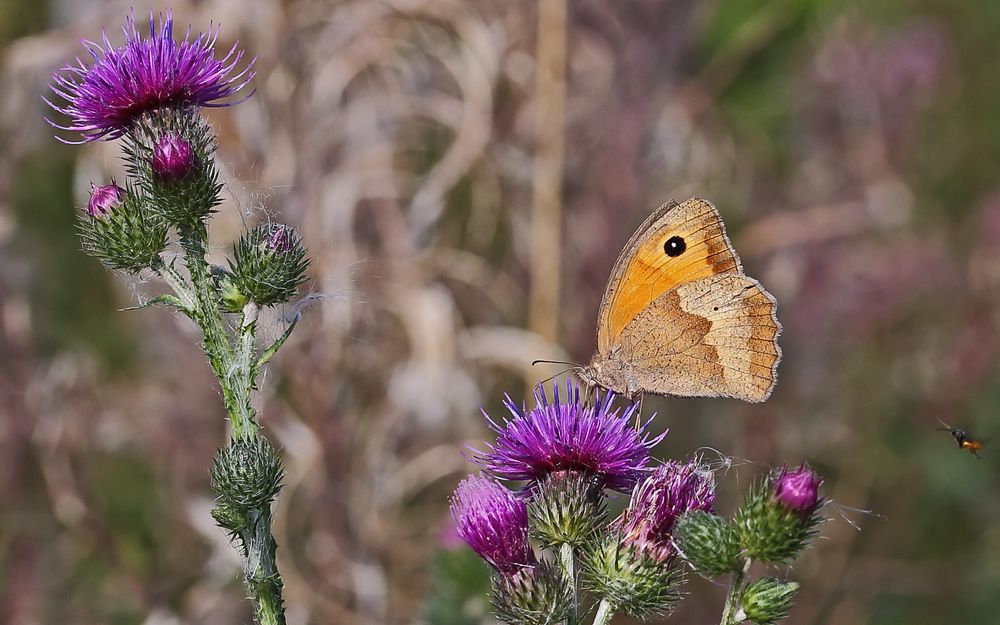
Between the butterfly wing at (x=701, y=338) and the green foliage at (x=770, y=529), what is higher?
the butterfly wing at (x=701, y=338)

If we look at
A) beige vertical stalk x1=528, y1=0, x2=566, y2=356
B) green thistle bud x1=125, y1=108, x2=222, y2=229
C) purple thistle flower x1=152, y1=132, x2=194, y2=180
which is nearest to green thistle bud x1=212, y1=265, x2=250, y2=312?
green thistle bud x1=125, y1=108, x2=222, y2=229

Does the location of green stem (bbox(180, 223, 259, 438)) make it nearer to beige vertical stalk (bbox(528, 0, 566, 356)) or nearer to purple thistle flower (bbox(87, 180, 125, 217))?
purple thistle flower (bbox(87, 180, 125, 217))

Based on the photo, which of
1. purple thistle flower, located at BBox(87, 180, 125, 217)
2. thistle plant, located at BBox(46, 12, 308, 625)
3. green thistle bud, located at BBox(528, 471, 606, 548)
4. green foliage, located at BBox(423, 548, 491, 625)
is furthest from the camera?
green foliage, located at BBox(423, 548, 491, 625)

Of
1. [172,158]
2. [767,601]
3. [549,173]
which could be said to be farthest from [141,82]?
[549,173]

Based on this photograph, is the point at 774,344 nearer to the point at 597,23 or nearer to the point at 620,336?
the point at 620,336

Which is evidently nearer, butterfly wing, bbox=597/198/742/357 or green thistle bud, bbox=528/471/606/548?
green thistle bud, bbox=528/471/606/548

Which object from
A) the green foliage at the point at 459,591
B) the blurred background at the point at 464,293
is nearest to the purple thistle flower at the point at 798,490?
the green foliage at the point at 459,591

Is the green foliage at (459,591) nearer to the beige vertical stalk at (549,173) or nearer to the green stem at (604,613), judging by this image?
the green stem at (604,613)
